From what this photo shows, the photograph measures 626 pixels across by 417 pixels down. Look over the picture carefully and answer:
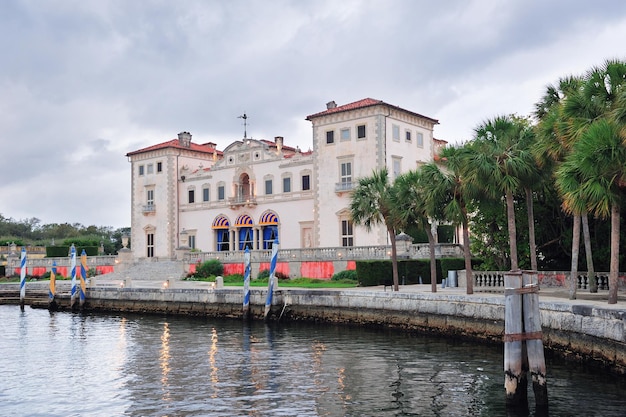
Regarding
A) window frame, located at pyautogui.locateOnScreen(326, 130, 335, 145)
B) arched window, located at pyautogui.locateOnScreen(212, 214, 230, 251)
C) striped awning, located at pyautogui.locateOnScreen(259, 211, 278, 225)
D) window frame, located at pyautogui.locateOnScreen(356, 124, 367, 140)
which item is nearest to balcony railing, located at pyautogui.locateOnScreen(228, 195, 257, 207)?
striped awning, located at pyautogui.locateOnScreen(259, 211, 278, 225)

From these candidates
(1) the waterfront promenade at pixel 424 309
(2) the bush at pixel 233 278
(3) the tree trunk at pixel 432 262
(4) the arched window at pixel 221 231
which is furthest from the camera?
(4) the arched window at pixel 221 231

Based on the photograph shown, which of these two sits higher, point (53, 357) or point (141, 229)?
point (141, 229)

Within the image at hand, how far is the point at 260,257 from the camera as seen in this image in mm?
45000

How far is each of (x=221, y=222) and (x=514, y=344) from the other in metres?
46.1

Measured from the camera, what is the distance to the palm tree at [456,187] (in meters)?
23.8

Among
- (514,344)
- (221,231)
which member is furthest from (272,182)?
(514,344)

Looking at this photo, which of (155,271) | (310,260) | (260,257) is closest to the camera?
(310,260)

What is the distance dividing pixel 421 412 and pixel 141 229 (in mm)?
52876

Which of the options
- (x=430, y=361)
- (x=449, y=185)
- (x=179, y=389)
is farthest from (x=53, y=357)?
(x=449, y=185)

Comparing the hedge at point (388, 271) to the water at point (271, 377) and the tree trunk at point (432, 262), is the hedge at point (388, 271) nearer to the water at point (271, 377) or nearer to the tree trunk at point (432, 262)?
the tree trunk at point (432, 262)

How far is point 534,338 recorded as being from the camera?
1252 cm

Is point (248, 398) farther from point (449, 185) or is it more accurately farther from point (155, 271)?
point (155, 271)

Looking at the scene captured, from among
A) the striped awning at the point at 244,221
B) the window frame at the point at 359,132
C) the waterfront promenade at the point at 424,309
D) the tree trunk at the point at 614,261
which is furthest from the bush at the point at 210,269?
the tree trunk at the point at 614,261

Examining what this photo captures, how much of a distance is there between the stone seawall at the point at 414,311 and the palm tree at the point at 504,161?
260 cm
